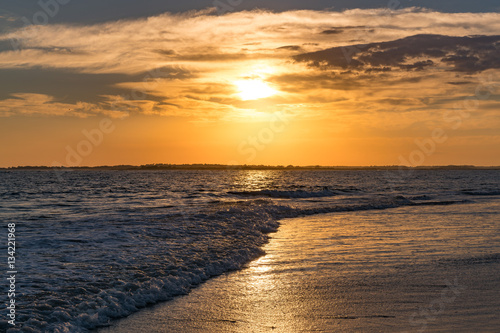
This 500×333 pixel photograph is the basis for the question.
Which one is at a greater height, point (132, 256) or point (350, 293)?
point (132, 256)

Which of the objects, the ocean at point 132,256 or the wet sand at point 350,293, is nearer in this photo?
the wet sand at point 350,293

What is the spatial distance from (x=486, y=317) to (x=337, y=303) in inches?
110

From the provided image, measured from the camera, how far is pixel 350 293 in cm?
998

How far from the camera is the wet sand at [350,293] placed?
8.05 meters

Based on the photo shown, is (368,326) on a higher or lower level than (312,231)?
lower

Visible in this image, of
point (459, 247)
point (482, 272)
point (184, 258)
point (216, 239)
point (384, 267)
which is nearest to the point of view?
point (482, 272)

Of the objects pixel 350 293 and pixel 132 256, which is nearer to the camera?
pixel 350 293

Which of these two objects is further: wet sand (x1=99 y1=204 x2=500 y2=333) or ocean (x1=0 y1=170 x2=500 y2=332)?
ocean (x1=0 y1=170 x2=500 y2=332)

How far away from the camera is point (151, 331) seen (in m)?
7.87

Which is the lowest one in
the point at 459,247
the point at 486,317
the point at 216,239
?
the point at 486,317

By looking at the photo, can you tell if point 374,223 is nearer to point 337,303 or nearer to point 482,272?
point 482,272

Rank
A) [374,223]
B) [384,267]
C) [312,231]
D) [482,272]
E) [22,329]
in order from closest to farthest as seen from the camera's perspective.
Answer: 1. [22,329]
2. [482,272]
3. [384,267]
4. [312,231]
5. [374,223]

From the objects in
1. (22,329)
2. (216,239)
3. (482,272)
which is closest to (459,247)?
(482,272)

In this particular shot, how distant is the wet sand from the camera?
805 centimetres
